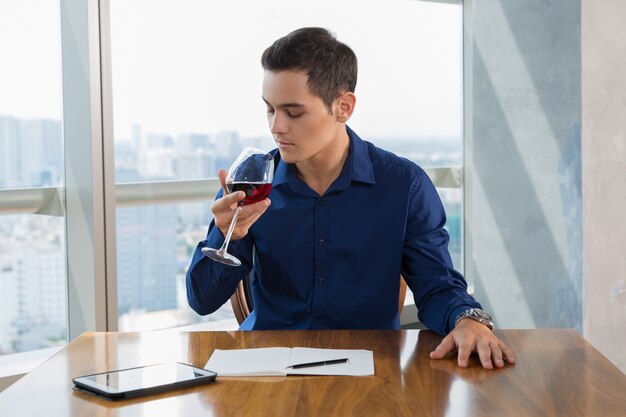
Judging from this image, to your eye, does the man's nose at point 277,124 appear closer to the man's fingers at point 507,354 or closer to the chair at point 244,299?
the chair at point 244,299

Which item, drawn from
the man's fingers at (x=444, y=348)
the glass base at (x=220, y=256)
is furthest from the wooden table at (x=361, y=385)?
the glass base at (x=220, y=256)

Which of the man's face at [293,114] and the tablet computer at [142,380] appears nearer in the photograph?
the tablet computer at [142,380]

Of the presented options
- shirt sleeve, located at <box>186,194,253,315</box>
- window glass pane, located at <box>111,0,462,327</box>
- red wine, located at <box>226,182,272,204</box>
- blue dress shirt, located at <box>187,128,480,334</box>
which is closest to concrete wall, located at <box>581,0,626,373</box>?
window glass pane, located at <box>111,0,462,327</box>

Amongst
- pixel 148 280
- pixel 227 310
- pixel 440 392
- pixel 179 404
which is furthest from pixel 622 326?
pixel 179 404

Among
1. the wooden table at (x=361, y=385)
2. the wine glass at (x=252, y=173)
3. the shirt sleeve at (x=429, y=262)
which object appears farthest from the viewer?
the shirt sleeve at (x=429, y=262)

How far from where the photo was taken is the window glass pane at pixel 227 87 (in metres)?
3.82

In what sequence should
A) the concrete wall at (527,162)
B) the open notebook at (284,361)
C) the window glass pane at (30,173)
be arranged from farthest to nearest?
the concrete wall at (527,162) → the window glass pane at (30,173) → the open notebook at (284,361)

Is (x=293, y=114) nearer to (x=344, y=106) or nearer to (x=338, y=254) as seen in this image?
(x=344, y=106)

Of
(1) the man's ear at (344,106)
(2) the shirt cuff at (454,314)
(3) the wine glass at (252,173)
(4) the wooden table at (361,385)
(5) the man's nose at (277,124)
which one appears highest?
(1) the man's ear at (344,106)

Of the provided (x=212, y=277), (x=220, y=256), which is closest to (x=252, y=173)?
(x=220, y=256)

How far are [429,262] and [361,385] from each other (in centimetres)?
72

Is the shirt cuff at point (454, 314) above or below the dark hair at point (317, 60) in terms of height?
below

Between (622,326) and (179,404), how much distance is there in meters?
2.95

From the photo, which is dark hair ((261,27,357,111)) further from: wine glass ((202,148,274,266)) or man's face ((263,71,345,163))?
wine glass ((202,148,274,266))
